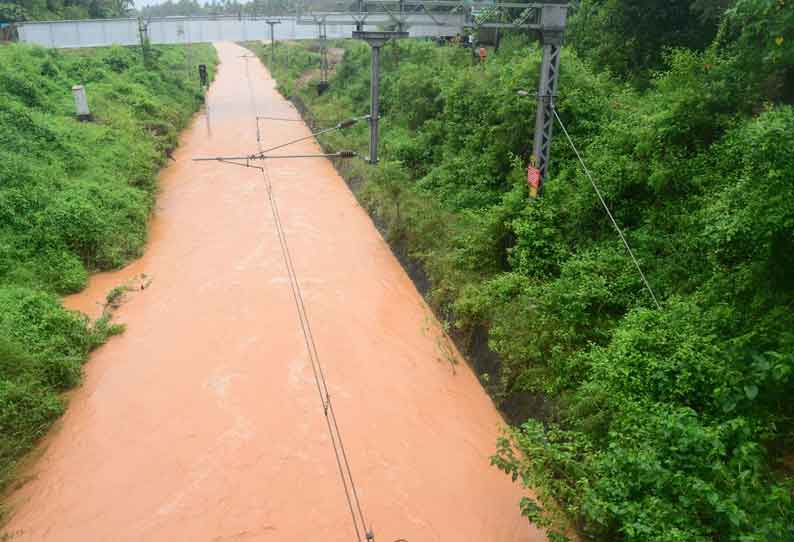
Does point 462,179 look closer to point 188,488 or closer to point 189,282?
point 189,282

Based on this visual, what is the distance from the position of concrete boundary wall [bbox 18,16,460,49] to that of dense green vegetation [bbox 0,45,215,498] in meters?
1.03

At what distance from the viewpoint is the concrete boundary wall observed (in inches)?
969

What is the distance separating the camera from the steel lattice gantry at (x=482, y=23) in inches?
377

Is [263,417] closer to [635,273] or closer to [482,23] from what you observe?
[635,273]

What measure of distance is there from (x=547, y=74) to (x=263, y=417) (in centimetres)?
719

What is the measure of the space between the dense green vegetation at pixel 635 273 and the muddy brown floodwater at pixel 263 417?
92cm

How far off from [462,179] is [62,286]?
912 centimetres

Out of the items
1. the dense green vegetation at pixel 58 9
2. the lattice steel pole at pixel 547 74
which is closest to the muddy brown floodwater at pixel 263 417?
the lattice steel pole at pixel 547 74

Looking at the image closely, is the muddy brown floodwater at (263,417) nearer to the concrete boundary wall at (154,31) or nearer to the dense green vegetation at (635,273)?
the dense green vegetation at (635,273)

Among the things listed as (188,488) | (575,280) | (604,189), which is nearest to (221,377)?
(188,488)

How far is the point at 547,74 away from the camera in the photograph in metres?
9.84

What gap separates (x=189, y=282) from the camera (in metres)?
13.1

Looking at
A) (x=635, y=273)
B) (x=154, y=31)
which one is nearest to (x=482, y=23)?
(x=635, y=273)

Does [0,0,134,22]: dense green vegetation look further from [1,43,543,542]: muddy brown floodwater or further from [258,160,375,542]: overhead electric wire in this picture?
[258,160,375,542]: overhead electric wire
